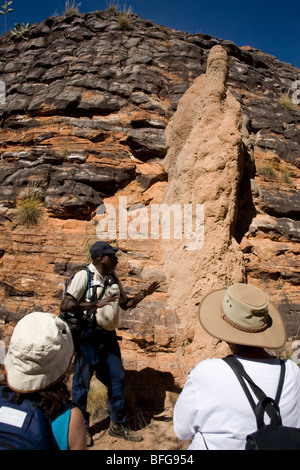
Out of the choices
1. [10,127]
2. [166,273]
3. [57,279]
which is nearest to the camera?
[166,273]

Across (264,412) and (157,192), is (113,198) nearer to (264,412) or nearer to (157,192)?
(157,192)

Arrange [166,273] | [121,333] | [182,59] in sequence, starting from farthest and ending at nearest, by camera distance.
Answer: [182,59]
[166,273]
[121,333]

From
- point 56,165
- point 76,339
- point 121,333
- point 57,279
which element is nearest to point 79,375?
point 76,339

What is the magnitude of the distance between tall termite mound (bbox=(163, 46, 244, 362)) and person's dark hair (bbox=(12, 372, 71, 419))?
262 cm

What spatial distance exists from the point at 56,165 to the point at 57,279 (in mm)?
2317

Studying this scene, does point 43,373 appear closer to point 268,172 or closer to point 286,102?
point 268,172

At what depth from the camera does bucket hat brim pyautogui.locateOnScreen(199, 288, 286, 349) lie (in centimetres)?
161

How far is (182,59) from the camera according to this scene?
736 cm

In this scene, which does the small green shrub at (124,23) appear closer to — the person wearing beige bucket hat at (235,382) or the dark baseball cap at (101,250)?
the dark baseball cap at (101,250)

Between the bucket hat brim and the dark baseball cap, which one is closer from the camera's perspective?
the bucket hat brim

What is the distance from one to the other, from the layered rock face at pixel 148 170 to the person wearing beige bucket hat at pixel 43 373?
8.65 ft

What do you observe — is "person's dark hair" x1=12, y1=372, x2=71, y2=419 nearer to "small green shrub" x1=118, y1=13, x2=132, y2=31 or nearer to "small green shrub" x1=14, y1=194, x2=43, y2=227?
"small green shrub" x1=14, y1=194, x2=43, y2=227


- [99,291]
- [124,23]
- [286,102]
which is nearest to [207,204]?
[99,291]

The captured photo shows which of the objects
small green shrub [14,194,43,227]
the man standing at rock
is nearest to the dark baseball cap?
the man standing at rock
